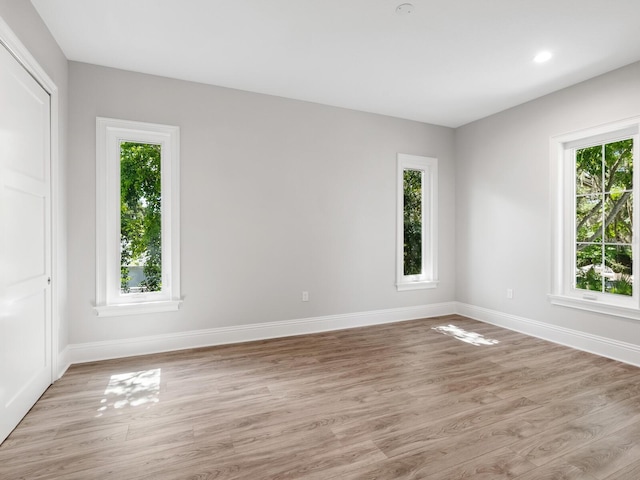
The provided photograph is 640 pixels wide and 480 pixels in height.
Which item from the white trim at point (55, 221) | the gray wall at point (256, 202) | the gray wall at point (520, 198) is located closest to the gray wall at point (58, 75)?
the white trim at point (55, 221)

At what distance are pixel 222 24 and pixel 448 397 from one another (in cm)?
327

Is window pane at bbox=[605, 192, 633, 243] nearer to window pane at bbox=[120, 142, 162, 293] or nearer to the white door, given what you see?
window pane at bbox=[120, 142, 162, 293]

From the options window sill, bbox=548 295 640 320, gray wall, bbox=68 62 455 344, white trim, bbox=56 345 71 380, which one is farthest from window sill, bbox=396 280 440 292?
white trim, bbox=56 345 71 380

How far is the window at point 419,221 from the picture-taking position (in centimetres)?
480

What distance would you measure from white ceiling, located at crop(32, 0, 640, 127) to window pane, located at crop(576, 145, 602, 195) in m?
0.75

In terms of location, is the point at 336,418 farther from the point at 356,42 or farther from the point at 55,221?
the point at 356,42

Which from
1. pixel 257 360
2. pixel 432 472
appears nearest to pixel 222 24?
pixel 257 360

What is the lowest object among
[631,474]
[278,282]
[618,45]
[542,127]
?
[631,474]

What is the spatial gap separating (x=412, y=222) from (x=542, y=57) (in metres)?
2.39

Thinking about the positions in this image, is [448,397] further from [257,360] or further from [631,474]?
[257,360]

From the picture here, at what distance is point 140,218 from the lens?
3.42 m

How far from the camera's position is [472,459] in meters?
1.80

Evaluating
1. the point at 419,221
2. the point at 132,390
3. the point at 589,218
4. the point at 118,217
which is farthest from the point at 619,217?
the point at 118,217

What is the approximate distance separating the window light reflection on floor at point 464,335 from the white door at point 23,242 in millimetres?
3896
